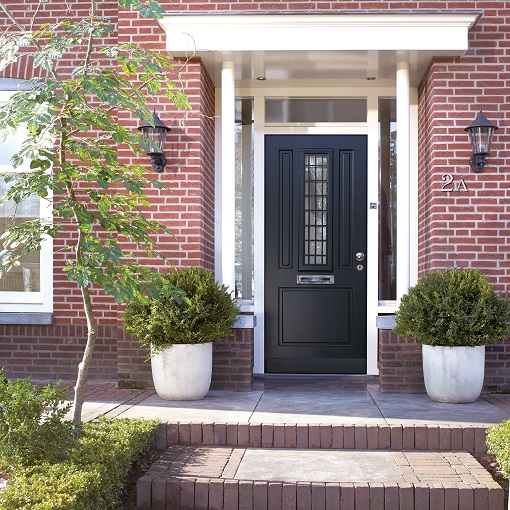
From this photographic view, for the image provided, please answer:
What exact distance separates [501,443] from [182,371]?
263 centimetres

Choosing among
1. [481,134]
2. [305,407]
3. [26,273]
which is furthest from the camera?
[26,273]

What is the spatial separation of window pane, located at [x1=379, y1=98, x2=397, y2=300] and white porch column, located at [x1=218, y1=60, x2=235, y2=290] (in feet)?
5.33

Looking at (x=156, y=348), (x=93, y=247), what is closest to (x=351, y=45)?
(x=156, y=348)

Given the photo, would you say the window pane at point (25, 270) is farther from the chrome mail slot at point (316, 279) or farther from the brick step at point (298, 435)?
the brick step at point (298, 435)

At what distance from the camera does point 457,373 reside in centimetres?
602

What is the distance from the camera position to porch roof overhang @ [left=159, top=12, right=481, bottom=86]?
6.45 meters

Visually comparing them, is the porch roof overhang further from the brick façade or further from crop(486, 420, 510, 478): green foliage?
crop(486, 420, 510, 478): green foliage

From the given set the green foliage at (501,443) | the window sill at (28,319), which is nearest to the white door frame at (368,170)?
the window sill at (28,319)

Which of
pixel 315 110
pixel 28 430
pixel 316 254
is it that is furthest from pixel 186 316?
pixel 315 110

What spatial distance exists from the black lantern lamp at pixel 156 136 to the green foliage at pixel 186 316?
1.08 m

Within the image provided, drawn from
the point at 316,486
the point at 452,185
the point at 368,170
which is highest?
the point at 368,170

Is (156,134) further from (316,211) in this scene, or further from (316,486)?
(316,486)

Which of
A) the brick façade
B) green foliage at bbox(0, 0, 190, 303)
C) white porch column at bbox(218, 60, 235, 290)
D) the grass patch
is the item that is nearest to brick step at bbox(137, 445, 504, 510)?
the grass patch

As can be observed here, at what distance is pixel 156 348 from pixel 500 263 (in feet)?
10.1
